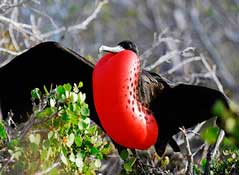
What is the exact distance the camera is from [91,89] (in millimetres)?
3242

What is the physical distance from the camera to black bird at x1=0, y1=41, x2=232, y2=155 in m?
3.04

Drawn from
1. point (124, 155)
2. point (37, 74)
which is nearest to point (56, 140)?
point (124, 155)

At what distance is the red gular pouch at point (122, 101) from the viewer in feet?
9.57

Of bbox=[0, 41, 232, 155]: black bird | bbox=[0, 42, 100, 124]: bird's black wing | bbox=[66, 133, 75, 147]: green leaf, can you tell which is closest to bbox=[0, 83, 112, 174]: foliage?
bbox=[66, 133, 75, 147]: green leaf

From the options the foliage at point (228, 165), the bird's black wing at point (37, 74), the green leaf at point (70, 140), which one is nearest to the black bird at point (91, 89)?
the bird's black wing at point (37, 74)

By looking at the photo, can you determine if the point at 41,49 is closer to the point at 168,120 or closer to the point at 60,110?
the point at 168,120

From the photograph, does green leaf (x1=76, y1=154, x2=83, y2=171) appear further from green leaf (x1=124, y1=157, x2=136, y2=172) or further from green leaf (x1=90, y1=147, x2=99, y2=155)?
green leaf (x1=124, y1=157, x2=136, y2=172)

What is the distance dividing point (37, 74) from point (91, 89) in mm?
260

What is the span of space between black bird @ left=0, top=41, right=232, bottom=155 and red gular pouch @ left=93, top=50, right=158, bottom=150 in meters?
0.03

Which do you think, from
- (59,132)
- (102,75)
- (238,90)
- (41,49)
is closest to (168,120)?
(102,75)

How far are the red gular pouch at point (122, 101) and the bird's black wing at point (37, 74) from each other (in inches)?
9.5

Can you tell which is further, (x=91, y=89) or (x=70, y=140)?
(x=91, y=89)

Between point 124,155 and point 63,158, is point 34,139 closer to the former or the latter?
point 63,158

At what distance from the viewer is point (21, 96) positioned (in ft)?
10.9
